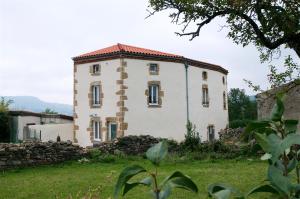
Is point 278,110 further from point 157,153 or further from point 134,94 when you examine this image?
point 134,94

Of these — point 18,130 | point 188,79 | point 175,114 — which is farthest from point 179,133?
point 18,130

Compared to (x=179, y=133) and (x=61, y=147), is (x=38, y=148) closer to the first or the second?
(x=61, y=147)

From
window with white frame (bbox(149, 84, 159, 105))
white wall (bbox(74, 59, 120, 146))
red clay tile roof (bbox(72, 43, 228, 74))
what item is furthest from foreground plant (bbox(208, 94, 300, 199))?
window with white frame (bbox(149, 84, 159, 105))

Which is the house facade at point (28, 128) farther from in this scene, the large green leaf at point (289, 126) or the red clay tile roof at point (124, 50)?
the large green leaf at point (289, 126)

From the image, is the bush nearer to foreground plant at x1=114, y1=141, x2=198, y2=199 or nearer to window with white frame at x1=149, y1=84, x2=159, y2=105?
window with white frame at x1=149, y1=84, x2=159, y2=105

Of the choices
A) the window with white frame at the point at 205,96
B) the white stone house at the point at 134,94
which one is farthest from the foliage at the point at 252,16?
the window with white frame at the point at 205,96

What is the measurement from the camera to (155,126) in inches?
1237

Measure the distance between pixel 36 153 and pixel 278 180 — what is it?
675 inches

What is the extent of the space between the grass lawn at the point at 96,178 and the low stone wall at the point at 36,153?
0.45m

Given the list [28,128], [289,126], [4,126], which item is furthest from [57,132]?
[289,126]

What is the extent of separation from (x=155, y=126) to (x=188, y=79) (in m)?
4.85

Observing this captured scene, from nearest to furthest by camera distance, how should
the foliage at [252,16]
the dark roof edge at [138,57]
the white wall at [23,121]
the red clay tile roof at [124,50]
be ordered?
the foliage at [252,16]
the dark roof edge at [138,57]
the red clay tile roof at [124,50]
the white wall at [23,121]

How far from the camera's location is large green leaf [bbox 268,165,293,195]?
1113 mm

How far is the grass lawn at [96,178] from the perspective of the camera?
10.9m
